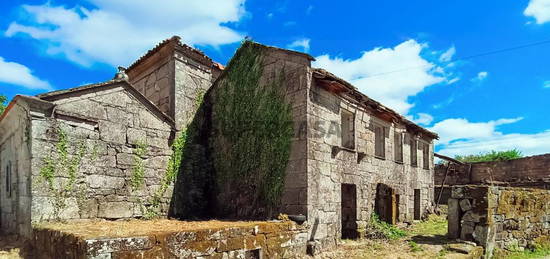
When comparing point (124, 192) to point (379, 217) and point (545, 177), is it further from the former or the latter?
point (545, 177)

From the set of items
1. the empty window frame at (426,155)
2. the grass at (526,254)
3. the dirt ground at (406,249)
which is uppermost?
the empty window frame at (426,155)

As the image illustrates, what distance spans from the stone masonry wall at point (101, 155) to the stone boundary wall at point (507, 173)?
16.4 meters

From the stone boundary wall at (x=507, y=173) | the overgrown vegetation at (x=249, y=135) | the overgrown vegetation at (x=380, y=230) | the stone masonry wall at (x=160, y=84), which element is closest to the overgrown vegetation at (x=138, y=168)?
the stone masonry wall at (x=160, y=84)

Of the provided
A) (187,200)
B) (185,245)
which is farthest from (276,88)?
(185,245)

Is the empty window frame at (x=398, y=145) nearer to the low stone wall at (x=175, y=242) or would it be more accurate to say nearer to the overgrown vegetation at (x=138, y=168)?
the low stone wall at (x=175, y=242)

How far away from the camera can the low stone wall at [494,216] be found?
8.82 meters

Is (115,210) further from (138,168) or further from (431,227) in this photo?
(431,227)

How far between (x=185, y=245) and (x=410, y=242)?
6.27 metres

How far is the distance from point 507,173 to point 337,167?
45.9 ft

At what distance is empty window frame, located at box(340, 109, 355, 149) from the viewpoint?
415 inches

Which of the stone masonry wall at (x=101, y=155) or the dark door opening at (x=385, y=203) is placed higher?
the stone masonry wall at (x=101, y=155)

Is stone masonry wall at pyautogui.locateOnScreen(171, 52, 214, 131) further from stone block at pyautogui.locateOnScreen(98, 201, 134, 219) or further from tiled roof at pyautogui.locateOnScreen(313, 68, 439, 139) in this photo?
tiled roof at pyautogui.locateOnScreen(313, 68, 439, 139)

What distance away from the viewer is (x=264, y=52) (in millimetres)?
9727

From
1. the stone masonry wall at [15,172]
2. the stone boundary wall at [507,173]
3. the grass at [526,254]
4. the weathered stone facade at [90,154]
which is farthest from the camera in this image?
the stone boundary wall at [507,173]
